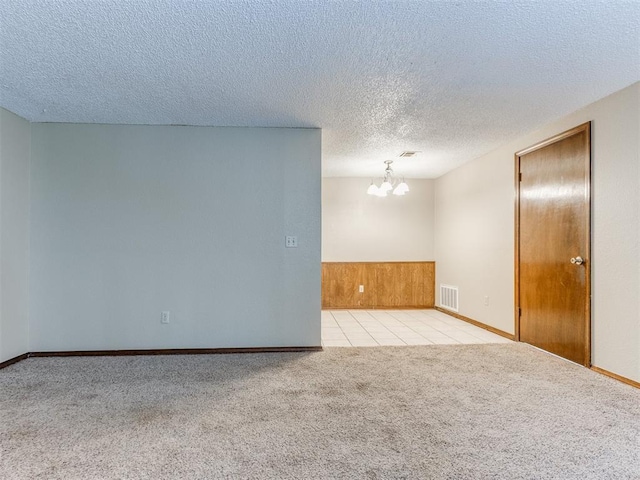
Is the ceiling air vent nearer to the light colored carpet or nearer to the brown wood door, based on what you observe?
the brown wood door

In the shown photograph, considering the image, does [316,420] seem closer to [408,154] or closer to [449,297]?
[408,154]

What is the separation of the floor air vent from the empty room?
71 centimetres

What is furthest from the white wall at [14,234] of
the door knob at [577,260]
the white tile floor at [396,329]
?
the door knob at [577,260]

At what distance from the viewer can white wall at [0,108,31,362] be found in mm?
3301

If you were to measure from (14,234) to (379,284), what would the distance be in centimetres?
489

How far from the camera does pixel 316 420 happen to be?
88.4 inches

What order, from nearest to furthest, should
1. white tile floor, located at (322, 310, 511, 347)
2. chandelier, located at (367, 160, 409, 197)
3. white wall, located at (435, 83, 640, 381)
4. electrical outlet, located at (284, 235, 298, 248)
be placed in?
white wall, located at (435, 83, 640, 381) < electrical outlet, located at (284, 235, 298, 248) < white tile floor, located at (322, 310, 511, 347) < chandelier, located at (367, 160, 409, 197)

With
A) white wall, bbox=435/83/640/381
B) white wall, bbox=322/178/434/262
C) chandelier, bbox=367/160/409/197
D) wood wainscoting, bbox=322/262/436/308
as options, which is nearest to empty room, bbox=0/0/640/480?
white wall, bbox=435/83/640/381

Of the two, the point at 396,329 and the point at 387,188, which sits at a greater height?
the point at 387,188

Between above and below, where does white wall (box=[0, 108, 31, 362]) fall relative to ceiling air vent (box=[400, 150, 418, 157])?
below

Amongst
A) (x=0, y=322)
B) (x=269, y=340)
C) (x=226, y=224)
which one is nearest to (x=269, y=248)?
(x=226, y=224)

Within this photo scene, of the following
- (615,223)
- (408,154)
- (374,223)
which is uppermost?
(408,154)

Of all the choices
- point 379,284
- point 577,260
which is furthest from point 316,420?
point 379,284

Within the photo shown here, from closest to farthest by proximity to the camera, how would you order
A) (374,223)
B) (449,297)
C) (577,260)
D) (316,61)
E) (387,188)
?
(316,61) < (577,260) < (387,188) < (449,297) < (374,223)
